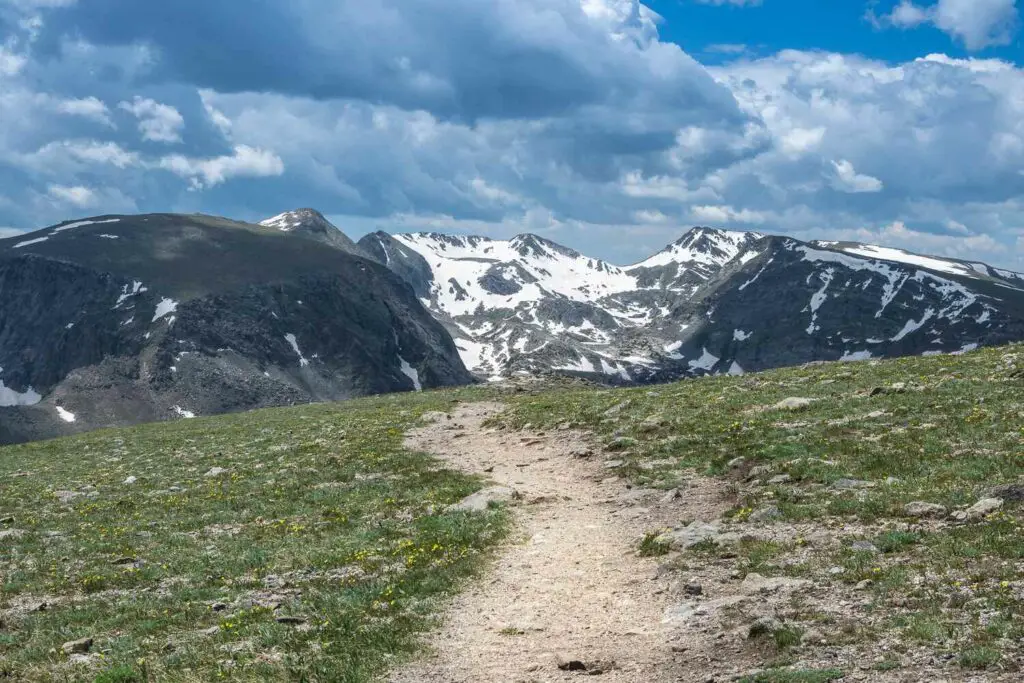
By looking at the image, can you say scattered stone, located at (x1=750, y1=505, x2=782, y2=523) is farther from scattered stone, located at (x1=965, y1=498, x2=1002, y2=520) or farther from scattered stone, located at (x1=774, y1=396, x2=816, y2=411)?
scattered stone, located at (x1=774, y1=396, x2=816, y2=411)

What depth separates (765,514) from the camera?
19344mm

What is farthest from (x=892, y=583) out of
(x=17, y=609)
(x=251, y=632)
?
(x=17, y=609)

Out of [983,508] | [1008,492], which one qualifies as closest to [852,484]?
[1008,492]

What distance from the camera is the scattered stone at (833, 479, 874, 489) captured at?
2023 cm

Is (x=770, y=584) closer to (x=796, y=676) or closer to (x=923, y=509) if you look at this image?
(x=796, y=676)

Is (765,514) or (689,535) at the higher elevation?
(765,514)

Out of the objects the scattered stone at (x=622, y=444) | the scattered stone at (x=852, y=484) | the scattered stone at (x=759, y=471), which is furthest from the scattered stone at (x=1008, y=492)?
the scattered stone at (x=622, y=444)

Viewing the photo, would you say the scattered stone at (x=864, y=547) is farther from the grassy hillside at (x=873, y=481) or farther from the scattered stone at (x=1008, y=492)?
the scattered stone at (x=1008, y=492)

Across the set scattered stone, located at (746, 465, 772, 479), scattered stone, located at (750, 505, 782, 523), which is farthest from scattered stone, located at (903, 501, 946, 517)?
scattered stone, located at (746, 465, 772, 479)

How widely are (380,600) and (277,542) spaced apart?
6586mm

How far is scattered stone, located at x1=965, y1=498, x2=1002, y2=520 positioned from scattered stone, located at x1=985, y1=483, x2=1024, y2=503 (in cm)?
33

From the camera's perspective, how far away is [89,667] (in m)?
13.4

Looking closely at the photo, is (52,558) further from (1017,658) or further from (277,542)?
(1017,658)

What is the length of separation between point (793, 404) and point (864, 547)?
16007mm
